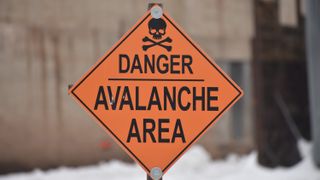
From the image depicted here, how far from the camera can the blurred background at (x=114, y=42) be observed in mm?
7750

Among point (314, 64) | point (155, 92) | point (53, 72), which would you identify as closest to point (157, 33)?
point (155, 92)

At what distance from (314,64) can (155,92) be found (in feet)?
18.5

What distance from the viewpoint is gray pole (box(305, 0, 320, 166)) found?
8.37 m

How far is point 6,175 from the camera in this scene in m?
7.45

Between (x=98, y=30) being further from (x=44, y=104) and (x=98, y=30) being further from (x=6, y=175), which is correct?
(x=6, y=175)

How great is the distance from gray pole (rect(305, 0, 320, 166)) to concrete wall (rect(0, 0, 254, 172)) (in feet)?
5.67

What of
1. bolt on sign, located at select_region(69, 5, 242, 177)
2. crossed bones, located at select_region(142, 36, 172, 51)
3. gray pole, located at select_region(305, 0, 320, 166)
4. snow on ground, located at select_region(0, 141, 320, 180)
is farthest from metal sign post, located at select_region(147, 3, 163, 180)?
gray pole, located at select_region(305, 0, 320, 166)

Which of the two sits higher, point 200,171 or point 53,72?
point 53,72

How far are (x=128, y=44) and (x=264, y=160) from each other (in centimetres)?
598

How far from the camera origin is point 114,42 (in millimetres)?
8625

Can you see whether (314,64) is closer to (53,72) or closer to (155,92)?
(53,72)

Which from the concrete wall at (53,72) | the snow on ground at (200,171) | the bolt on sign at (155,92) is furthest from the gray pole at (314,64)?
the bolt on sign at (155,92)

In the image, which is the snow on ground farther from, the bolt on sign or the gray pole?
the bolt on sign

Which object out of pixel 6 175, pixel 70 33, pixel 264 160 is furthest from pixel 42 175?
pixel 264 160
